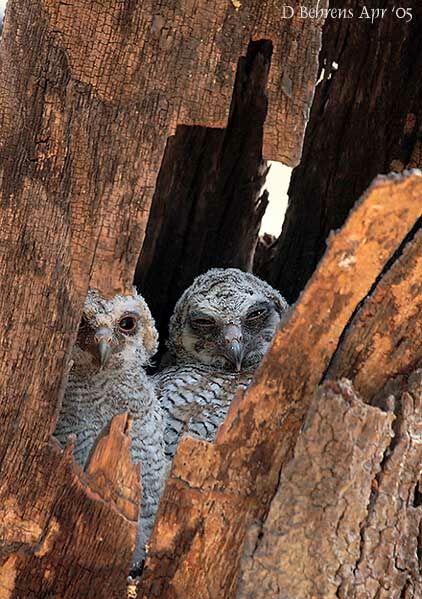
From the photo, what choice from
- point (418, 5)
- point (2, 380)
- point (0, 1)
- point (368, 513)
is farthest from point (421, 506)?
point (0, 1)

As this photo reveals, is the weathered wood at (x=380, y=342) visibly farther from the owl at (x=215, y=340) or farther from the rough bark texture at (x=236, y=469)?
the owl at (x=215, y=340)

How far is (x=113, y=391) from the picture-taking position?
363 cm

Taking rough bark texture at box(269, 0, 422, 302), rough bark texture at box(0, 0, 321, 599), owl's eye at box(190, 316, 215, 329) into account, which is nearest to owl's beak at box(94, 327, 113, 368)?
rough bark texture at box(0, 0, 321, 599)

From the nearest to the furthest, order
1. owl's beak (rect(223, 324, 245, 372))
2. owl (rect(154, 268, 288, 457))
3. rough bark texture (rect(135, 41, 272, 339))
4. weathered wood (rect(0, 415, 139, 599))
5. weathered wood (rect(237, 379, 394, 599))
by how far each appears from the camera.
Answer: weathered wood (rect(237, 379, 394, 599)) < weathered wood (rect(0, 415, 139, 599)) < owl (rect(154, 268, 288, 457)) < owl's beak (rect(223, 324, 245, 372)) < rough bark texture (rect(135, 41, 272, 339))

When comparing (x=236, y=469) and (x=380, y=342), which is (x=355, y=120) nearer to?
(x=380, y=342)

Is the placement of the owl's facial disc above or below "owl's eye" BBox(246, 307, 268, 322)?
below

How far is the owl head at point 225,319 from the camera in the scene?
448cm

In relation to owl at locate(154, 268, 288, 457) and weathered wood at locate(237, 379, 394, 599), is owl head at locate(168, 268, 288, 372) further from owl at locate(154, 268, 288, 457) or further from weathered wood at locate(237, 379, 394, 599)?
weathered wood at locate(237, 379, 394, 599)

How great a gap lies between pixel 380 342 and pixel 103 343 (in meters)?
1.19

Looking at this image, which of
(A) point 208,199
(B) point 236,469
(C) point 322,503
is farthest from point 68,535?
(A) point 208,199

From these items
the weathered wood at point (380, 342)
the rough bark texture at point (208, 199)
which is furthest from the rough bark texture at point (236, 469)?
the rough bark texture at point (208, 199)

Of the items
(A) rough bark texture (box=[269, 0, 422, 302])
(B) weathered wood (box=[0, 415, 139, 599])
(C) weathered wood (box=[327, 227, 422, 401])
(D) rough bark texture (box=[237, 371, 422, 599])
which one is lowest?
(B) weathered wood (box=[0, 415, 139, 599])

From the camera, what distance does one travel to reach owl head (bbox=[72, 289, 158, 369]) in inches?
138

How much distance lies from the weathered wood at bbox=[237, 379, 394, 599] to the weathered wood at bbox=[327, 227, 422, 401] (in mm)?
118
